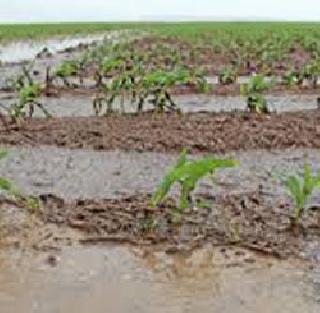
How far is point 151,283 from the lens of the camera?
14.1 ft

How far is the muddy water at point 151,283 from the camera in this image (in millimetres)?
3979

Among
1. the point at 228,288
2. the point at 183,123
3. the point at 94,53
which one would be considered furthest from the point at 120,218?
the point at 94,53

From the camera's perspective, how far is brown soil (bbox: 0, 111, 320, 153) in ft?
26.4

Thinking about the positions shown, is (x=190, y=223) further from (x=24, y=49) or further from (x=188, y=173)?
(x=24, y=49)

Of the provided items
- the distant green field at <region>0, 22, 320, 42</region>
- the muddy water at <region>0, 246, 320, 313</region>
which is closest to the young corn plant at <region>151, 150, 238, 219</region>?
the muddy water at <region>0, 246, 320, 313</region>

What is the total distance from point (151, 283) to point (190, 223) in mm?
981

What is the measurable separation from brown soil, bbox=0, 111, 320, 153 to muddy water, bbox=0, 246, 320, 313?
10.7ft

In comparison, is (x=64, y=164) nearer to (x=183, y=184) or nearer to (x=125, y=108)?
(x=183, y=184)

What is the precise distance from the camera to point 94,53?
21.6 meters

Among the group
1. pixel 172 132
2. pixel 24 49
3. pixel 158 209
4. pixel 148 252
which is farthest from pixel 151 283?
pixel 24 49

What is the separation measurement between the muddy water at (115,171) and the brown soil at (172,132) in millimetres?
229

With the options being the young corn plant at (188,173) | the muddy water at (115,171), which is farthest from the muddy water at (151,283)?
the muddy water at (115,171)

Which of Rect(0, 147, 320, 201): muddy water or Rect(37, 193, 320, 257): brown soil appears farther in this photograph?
Rect(0, 147, 320, 201): muddy water

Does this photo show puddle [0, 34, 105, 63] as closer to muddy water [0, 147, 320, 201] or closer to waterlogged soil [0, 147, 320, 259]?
muddy water [0, 147, 320, 201]
